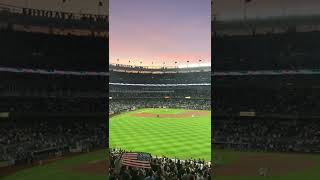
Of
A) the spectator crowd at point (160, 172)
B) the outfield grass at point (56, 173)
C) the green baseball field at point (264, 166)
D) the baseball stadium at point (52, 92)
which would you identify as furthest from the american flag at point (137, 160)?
the green baseball field at point (264, 166)

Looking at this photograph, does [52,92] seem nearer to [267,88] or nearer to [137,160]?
[137,160]


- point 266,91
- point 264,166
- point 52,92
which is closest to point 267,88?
point 266,91

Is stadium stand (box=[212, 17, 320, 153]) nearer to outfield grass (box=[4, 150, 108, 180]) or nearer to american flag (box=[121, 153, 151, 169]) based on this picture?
american flag (box=[121, 153, 151, 169])

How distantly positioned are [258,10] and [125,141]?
14.4 metres

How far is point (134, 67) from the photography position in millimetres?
66250

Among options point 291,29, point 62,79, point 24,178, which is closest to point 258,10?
point 291,29

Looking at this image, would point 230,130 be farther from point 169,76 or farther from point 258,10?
point 169,76

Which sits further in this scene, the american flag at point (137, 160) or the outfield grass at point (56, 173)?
the outfield grass at point (56, 173)

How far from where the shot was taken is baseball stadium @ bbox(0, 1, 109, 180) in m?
18.9

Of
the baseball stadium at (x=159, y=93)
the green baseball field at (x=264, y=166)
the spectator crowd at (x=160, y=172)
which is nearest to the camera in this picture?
the spectator crowd at (x=160, y=172)

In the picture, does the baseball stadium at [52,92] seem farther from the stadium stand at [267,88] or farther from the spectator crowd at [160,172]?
the stadium stand at [267,88]

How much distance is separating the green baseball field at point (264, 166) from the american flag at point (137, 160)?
3.44 metres

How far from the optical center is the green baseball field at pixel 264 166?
16.5 metres

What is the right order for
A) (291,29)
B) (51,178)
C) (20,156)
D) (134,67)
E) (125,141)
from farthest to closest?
(134,67)
(125,141)
(291,29)
(20,156)
(51,178)
